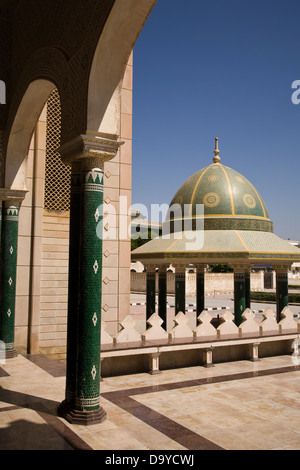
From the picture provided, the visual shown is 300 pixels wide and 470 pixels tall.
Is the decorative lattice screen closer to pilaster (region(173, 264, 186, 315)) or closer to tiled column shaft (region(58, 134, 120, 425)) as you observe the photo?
pilaster (region(173, 264, 186, 315))

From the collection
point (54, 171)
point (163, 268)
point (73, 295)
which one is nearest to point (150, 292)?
point (163, 268)

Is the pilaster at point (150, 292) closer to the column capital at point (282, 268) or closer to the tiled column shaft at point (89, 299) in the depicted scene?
the column capital at point (282, 268)

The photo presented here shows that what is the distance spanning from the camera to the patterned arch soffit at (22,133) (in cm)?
744

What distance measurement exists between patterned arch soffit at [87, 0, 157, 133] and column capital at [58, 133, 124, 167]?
9cm

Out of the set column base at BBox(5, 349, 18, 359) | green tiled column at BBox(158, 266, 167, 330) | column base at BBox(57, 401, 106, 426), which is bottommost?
column base at BBox(57, 401, 106, 426)

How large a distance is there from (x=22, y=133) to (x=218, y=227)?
5.04 meters

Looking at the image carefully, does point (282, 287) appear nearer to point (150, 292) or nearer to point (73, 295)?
point (150, 292)

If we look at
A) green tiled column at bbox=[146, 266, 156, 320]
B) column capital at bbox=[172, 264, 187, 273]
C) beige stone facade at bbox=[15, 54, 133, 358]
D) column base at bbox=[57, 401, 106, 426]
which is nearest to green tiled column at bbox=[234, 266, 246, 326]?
column capital at bbox=[172, 264, 187, 273]

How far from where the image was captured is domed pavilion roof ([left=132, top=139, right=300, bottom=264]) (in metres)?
9.82

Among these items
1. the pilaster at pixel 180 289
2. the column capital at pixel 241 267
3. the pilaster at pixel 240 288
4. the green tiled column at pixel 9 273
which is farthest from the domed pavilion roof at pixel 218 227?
the green tiled column at pixel 9 273

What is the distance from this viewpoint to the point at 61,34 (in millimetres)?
5793

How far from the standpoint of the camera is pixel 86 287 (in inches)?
201
